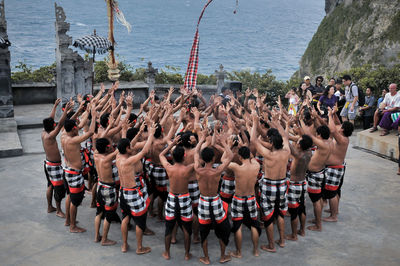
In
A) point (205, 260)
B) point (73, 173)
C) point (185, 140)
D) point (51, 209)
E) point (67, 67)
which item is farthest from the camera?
point (67, 67)

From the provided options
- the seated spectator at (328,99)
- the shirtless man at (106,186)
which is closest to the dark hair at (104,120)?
the shirtless man at (106,186)

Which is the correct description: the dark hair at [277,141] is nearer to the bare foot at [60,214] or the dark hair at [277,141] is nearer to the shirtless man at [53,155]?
the shirtless man at [53,155]

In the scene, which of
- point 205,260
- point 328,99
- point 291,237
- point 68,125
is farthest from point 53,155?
point 328,99

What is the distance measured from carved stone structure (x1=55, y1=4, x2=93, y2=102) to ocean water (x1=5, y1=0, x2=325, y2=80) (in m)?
56.6

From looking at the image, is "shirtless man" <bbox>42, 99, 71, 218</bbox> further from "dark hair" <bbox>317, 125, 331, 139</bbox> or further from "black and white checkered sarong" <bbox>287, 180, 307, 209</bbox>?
"dark hair" <bbox>317, 125, 331, 139</bbox>

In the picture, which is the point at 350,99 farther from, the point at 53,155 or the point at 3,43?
the point at 3,43

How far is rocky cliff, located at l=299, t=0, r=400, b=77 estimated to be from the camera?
71.7 feet

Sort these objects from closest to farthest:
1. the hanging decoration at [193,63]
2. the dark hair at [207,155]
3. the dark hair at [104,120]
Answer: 1. the dark hair at [207,155]
2. the dark hair at [104,120]
3. the hanging decoration at [193,63]

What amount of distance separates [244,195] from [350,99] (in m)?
7.38

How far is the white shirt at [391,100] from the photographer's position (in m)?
12.0

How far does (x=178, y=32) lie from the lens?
124m

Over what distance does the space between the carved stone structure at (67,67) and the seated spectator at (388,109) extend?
30.5ft

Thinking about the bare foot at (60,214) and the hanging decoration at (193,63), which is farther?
the hanging decoration at (193,63)

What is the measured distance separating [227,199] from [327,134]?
208cm
